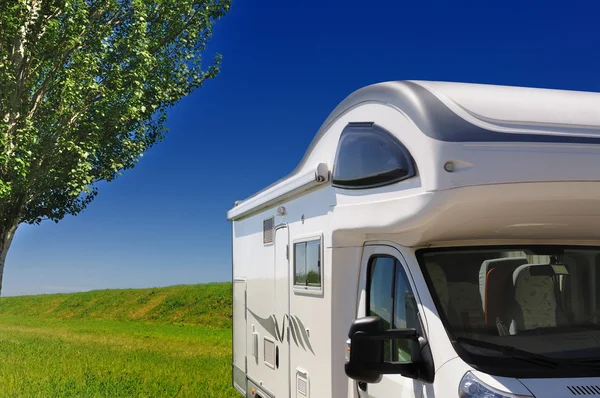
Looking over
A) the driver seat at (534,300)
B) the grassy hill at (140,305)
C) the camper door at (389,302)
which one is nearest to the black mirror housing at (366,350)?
the camper door at (389,302)

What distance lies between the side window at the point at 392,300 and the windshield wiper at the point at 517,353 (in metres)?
0.39

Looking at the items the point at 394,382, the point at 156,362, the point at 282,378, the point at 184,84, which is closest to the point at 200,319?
the point at 156,362

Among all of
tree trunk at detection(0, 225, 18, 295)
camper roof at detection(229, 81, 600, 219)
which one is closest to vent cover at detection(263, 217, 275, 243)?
camper roof at detection(229, 81, 600, 219)

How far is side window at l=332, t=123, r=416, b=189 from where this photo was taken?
3.98 meters

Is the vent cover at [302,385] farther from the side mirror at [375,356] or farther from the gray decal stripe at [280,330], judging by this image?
the side mirror at [375,356]

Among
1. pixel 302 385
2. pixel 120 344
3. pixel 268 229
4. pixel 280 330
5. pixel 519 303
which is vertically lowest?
pixel 120 344

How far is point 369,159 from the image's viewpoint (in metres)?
4.35

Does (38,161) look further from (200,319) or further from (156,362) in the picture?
(200,319)

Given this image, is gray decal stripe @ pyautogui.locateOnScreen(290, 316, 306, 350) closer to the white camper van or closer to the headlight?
the white camper van

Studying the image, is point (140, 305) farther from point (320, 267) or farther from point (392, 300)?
point (392, 300)

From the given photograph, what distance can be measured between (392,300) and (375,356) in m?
0.60

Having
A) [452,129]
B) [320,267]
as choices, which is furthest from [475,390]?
[320,267]

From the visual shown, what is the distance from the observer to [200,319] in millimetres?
29859

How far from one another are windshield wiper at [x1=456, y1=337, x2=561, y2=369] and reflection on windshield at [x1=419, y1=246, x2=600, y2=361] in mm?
13
